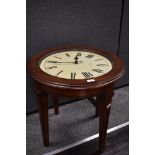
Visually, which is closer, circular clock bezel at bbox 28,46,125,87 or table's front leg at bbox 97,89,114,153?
circular clock bezel at bbox 28,46,125,87

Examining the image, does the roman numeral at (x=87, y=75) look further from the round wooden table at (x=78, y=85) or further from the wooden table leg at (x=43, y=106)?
the wooden table leg at (x=43, y=106)

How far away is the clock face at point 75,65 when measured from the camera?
1162 mm

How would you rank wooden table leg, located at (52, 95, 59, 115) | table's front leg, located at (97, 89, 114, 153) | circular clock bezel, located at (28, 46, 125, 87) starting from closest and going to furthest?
circular clock bezel, located at (28, 46, 125, 87) → table's front leg, located at (97, 89, 114, 153) → wooden table leg, located at (52, 95, 59, 115)

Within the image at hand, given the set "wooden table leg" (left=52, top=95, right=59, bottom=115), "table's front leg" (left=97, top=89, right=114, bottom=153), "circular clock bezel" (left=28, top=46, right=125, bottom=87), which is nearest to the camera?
"circular clock bezel" (left=28, top=46, right=125, bottom=87)

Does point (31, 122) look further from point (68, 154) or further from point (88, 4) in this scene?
point (88, 4)

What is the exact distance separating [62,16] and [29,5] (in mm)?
204

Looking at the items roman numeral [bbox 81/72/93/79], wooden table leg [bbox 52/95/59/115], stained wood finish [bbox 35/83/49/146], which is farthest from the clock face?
wooden table leg [bbox 52/95/59/115]

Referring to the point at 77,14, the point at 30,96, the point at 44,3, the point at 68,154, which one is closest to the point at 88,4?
the point at 77,14

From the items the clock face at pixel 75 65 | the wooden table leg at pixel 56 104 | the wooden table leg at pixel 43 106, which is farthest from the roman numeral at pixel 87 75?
the wooden table leg at pixel 56 104

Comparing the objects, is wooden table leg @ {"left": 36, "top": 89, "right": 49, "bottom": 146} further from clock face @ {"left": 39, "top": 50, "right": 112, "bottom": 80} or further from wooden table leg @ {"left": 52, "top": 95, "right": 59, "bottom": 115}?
wooden table leg @ {"left": 52, "top": 95, "right": 59, "bottom": 115}

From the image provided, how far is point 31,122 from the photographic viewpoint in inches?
63.0

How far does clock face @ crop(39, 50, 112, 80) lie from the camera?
1162mm

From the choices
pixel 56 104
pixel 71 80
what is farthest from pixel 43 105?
pixel 56 104

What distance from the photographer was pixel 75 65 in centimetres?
124
